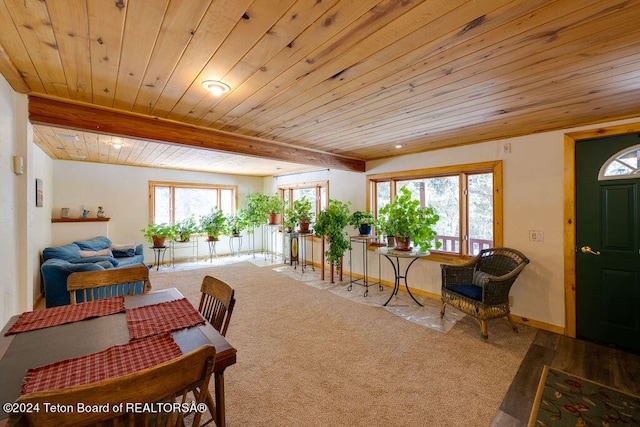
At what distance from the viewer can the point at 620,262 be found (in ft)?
8.49

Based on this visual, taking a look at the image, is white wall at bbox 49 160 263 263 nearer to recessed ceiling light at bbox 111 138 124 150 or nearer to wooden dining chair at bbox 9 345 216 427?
recessed ceiling light at bbox 111 138 124 150

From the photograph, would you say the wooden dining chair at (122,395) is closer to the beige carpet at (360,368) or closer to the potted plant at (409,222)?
the beige carpet at (360,368)

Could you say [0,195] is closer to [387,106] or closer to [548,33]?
[387,106]

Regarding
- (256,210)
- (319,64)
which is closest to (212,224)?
(256,210)

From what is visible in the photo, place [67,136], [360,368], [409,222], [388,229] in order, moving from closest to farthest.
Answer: [360,368], [67,136], [409,222], [388,229]

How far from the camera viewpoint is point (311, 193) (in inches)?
248

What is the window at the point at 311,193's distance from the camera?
19.1 ft

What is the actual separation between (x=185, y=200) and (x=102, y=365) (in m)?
6.39

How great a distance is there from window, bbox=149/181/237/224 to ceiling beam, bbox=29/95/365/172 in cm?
425

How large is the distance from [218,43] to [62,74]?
1198mm

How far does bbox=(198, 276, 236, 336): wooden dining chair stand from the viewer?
1.50 metres

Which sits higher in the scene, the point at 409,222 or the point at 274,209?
the point at 274,209

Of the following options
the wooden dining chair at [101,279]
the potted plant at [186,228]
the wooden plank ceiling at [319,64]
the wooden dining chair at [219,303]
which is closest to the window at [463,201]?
the wooden plank ceiling at [319,64]

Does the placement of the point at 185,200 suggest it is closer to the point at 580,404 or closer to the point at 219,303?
the point at 219,303
